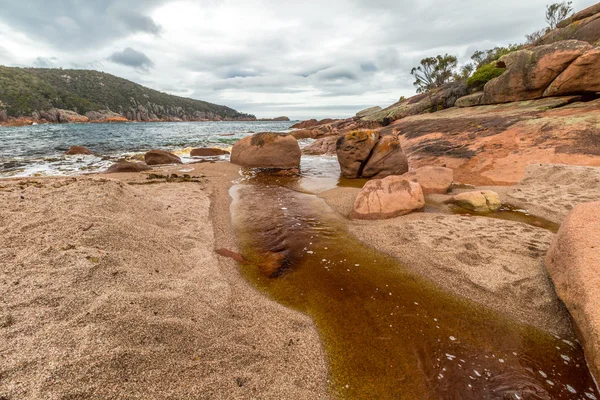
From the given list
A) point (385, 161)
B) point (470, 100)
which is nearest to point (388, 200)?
point (385, 161)

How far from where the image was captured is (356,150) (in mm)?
13023

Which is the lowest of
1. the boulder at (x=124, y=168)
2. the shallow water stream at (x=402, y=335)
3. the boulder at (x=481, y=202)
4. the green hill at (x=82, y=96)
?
the shallow water stream at (x=402, y=335)

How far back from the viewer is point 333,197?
31.4 feet

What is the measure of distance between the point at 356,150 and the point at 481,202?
647 cm

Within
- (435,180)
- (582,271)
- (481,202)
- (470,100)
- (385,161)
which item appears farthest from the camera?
(470,100)

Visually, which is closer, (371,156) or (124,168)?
(371,156)

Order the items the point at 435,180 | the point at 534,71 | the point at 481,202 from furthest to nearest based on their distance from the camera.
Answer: the point at 534,71 < the point at 435,180 < the point at 481,202

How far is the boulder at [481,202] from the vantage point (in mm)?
7531

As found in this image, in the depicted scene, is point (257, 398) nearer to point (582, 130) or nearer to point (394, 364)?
point (394, 364)

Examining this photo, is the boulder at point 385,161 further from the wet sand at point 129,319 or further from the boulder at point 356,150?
the wet sand at point 129,319

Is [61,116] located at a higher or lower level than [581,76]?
higher

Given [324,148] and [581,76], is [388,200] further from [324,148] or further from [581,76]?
[324,148]

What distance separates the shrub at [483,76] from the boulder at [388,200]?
832 inches

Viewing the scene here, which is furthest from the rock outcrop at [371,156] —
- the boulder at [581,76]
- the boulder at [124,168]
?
the boulder at [124,168]
